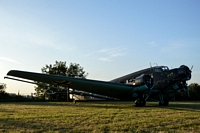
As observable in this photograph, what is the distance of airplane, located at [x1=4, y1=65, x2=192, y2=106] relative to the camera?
45.4ft

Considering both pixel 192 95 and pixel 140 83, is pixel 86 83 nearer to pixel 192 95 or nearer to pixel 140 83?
pixel 140 83

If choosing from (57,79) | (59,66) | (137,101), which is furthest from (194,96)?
(57,79)

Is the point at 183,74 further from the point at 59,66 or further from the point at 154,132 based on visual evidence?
the point at 59,66

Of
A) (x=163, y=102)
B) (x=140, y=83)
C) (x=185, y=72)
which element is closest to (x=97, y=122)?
(x=140, y=83)

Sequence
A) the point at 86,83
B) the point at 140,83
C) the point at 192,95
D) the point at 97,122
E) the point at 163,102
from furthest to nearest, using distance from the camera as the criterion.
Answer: the point at 192,95 → the point at 163,102 → the point at 140,83 → the point at 86,83 → the point at 97,122

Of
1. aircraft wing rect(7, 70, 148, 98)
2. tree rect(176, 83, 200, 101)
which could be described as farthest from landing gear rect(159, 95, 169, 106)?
tree rect(176, 83, 200, 101)

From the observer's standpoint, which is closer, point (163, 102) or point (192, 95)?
point (163, 102)

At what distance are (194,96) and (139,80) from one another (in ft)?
98.5

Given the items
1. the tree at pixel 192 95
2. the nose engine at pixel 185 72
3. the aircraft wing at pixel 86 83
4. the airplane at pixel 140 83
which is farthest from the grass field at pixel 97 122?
the tree at pixel 192 95

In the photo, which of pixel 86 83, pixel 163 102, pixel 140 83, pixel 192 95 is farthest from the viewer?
pixel 192 95

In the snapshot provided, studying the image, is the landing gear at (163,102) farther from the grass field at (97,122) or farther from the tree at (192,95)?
the tree at (192,95)

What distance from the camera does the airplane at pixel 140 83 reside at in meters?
13.9

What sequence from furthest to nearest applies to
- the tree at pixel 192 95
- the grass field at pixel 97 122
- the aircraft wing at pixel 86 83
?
1. the tree at pixel 192 95
2. the aircraft wing at pixel 86 83
3. the grass field at pixel 97 122

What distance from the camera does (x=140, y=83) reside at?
1476 centimetres
